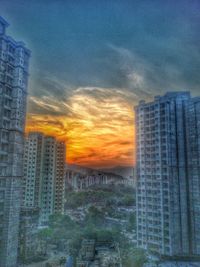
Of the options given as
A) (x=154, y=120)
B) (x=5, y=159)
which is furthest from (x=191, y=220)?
(x=5, y=159)

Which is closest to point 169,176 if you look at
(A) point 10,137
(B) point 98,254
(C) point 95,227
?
(B) point 98,254

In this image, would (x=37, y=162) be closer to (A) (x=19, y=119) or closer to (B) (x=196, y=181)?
(A) (x=19, y=119)

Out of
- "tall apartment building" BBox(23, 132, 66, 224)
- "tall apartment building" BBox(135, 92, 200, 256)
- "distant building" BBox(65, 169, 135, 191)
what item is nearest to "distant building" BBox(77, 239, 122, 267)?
"tall apartment building" BBox(135, 92, 200, 256)

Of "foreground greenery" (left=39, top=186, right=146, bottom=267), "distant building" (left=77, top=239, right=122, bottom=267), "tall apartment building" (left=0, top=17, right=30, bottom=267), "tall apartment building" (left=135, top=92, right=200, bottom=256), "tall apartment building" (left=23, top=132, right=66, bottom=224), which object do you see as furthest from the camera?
"tall apartment building" (left=23, top=132, right=66, bottom=224)

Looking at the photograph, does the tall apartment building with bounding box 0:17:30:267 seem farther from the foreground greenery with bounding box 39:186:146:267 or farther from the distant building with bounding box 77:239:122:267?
the foreground greenery with bounding box 39:186:146:267

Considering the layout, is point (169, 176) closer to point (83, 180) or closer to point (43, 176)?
point (43, 176)
